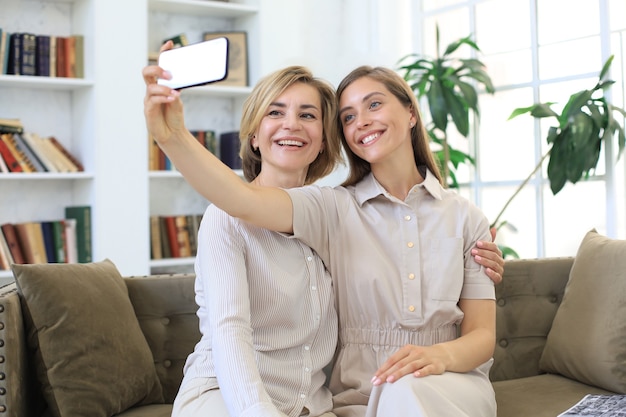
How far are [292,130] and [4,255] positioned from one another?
8.10ft

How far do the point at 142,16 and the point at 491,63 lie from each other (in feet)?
6.37

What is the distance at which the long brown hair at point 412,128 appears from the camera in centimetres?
210

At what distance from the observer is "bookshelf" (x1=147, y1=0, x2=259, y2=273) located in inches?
181

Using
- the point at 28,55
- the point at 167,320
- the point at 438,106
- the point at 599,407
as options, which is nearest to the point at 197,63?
the point at 167,320

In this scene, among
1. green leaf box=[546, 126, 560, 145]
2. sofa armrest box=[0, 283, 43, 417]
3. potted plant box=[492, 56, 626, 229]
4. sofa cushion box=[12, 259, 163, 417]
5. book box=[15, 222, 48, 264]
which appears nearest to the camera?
sofa armrest box=[0, 283, 43, 417]

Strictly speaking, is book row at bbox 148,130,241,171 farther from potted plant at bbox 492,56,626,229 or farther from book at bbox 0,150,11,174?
potted plant at bbox 492,56,626,229

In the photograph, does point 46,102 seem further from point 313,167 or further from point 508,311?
point 508,311

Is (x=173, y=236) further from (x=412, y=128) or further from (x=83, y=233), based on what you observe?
(x=412, y=128)

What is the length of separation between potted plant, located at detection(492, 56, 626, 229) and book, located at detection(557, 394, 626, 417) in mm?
1481

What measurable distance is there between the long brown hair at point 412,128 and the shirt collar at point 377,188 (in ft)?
0.14

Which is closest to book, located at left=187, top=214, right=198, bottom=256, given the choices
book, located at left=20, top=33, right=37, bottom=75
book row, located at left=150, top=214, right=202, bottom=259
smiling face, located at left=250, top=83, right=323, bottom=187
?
book row, located at left=150, top=214, right=202, bottom=259

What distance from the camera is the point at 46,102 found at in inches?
169

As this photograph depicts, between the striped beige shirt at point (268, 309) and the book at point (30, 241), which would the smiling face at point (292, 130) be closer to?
the striped beige shirt at point (268, 309)

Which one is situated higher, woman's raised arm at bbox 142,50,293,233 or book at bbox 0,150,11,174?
book at bbox 0,150,11,174
